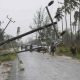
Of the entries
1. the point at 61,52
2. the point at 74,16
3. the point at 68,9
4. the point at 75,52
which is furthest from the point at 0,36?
the point at 74,16

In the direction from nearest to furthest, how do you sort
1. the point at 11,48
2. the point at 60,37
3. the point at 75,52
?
the point at 60,37 → the point at 11,48 → the point at 75,52

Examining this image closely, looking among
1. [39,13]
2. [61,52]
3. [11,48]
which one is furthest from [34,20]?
[11,48]

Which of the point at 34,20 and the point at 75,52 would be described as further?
the point at 34,20

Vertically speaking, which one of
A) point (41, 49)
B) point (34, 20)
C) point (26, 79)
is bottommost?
point (26, 79)

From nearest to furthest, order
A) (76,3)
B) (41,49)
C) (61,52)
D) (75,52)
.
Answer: (41,49) < (75,52) < (61,52) < (76,3)

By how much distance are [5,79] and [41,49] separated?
14105mm

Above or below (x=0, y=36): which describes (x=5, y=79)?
below

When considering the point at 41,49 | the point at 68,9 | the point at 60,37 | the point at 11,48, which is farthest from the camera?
the point at 68,9

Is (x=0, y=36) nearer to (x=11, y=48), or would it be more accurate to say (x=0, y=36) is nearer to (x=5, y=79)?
(x=11, y=48)

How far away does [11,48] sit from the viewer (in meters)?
7.40

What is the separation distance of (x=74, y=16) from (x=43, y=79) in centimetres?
9324

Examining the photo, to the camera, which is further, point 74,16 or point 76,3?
point 74,16

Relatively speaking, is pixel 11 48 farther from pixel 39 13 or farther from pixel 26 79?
pixel 39 13

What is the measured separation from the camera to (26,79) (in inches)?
790
